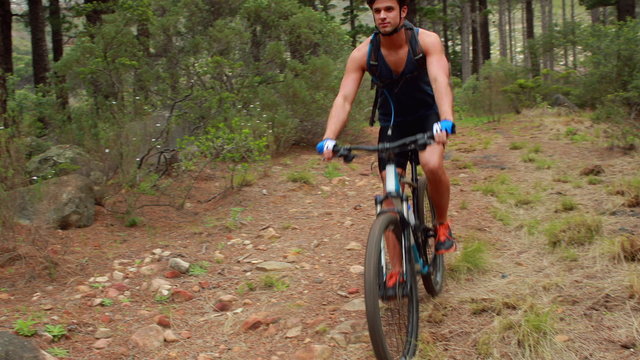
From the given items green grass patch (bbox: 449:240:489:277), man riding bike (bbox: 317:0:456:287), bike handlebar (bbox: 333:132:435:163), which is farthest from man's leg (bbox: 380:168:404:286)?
green grass patch (bbox: 449:240:489:277)

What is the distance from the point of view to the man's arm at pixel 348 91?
3.56m

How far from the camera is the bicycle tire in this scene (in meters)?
3.83

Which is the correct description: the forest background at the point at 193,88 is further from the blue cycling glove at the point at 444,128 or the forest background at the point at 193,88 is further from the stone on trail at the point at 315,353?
the blue cycling glove at the point at 444,128

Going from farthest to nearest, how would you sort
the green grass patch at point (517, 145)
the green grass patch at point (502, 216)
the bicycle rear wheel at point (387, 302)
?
the green grass patch at point (517, 145) < the green grass patch at point (502, 216) < the bicycle rear wheel at point (387, 302)

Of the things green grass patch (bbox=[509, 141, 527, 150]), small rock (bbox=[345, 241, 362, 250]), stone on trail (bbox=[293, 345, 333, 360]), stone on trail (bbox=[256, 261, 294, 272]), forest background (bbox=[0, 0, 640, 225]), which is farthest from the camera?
green grass patch (bbox=[509, 141, 527, 150])

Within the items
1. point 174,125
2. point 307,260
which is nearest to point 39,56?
point 174,125

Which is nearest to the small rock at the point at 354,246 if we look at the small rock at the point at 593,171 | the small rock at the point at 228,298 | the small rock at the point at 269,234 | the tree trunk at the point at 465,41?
the small rock at the point at 269,234

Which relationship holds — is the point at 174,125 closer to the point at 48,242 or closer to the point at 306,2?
the point at 48,242

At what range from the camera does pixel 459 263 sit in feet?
14.5

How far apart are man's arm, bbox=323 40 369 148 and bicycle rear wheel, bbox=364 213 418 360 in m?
0.79

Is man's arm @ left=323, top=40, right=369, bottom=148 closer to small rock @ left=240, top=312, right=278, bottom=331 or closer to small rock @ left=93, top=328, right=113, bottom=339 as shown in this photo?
small rock @ left=240, top=312, right=278, bottom=331

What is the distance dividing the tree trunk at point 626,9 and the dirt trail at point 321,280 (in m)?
8.61

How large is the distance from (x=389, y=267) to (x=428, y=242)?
1.00m

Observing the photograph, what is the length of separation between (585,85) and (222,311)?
9426 millimetres
